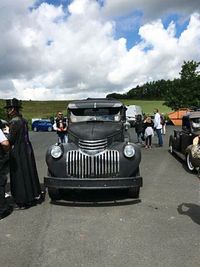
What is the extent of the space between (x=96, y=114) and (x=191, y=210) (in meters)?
3.48

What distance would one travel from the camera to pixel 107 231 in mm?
6113

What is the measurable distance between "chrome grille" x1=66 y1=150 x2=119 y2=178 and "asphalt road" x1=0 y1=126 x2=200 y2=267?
592mm

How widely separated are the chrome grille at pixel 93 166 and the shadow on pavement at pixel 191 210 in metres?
1.35

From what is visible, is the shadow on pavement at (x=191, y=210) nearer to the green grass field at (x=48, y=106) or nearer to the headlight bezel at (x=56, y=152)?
the headlight bezel at (x=56, y=152)

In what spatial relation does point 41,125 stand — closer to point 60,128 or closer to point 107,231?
point 60,128

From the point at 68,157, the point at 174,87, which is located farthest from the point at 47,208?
the point at 174,87

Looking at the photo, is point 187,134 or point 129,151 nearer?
point 129,151

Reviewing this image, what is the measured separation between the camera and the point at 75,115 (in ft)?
32.7

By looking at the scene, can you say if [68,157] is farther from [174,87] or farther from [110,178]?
[174,87]

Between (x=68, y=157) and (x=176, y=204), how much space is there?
2.21 meters

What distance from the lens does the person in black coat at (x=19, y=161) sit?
24.3 ft

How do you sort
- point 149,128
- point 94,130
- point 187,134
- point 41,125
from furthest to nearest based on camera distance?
point 41,125, point 149,128, point 187,134, point 94,130

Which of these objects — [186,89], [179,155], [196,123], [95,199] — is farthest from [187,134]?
[186,89]

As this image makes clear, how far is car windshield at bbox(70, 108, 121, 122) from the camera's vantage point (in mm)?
9664
